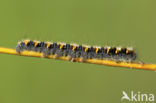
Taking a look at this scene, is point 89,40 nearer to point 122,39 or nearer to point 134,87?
point 122,39

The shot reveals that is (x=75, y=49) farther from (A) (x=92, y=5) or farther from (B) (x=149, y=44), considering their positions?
(A) (x=92, y=5)

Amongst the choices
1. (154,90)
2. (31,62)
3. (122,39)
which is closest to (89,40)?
(122,39)

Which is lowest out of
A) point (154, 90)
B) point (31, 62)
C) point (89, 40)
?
point (154, 90)

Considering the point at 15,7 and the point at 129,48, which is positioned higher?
the point at 15,7

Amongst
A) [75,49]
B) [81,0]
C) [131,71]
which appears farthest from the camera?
[81,0]

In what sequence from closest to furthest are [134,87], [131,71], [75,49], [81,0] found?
[75,49]
[134,87]
[131,71]
[81,0]

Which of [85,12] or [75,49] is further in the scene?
[85,12]
